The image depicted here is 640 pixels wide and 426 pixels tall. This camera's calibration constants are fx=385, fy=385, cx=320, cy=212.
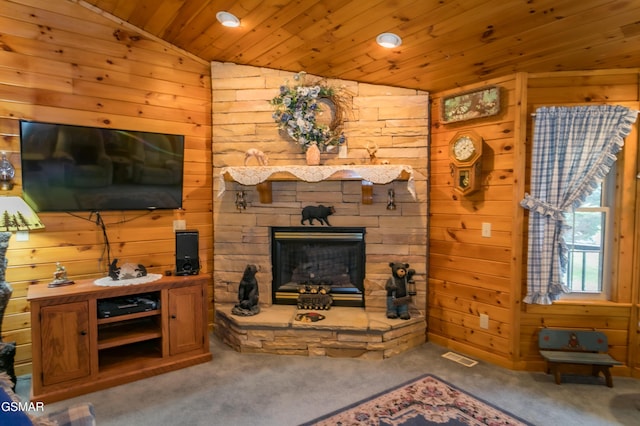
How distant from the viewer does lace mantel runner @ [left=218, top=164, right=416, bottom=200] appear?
3225mm

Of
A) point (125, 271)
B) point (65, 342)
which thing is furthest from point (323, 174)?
point (65, 342)

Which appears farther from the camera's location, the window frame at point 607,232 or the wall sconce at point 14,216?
the window frame at point 607,232

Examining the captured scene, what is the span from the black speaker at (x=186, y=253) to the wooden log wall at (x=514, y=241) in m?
2.27

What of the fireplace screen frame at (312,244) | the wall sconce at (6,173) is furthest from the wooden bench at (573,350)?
the wall sconce at (6,173)

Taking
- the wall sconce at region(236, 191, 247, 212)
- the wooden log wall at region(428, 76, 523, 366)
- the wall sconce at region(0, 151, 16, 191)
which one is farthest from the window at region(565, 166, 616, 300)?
the wall sconce at region(0, 151, 16, 191)

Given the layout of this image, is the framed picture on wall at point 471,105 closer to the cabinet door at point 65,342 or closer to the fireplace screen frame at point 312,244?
the fireplace screen frame at point 312,244

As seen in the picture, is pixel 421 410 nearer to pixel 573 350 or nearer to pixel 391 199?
pixel 573 350

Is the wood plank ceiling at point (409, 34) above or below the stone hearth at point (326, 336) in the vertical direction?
above

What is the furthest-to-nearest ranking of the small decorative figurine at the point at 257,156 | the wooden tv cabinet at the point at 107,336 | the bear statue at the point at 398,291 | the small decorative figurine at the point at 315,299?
the small decorative figurine at the point at 315,299, the small decorative figurine at the point at 257,156, the bear statue at the point at 398,291, the wooden tv cabinet at the point at 107,336

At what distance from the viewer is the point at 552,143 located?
2.96 meters

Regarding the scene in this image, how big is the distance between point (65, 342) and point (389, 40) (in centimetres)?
307

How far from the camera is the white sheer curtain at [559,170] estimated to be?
286 cm

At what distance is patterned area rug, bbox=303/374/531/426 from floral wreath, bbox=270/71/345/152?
2.18 metres

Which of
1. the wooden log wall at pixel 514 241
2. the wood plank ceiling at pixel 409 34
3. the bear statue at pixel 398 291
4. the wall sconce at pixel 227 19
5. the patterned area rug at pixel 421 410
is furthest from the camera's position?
the bear statue at pixel 398 291
